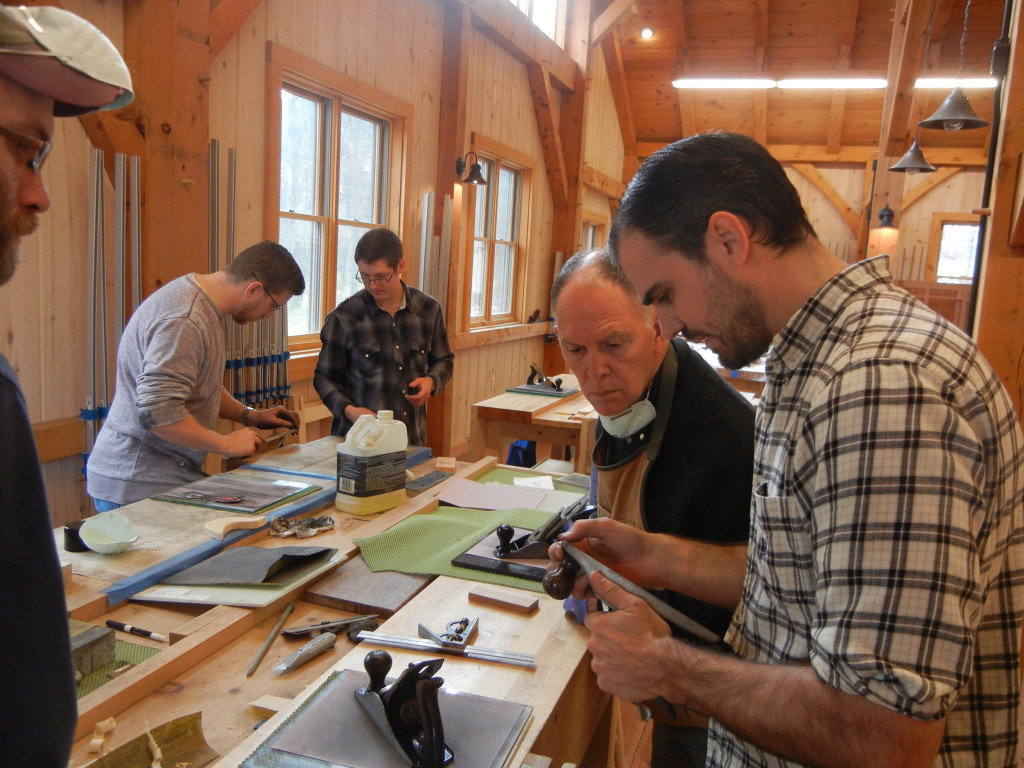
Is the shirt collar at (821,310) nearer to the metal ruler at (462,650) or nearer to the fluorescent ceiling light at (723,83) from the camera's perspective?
the metal ruler at (462,650)

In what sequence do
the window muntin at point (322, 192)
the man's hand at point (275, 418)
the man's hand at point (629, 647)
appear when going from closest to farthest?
the man's hand at point (629, 647)
the man's hand at point (275, 418)
the window muntin at point (322, 192)

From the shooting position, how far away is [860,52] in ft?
30.9

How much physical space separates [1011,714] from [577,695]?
2.45 ft

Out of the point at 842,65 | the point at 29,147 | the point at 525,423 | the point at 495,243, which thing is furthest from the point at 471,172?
the point at 842,65

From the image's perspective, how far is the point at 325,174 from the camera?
16.0ft

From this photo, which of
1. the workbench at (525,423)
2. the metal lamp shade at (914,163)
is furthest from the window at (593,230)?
the workbench at (525,423)

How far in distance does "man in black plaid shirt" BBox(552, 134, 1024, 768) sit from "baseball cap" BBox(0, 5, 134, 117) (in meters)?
0.71

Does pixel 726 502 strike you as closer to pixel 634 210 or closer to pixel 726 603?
pixel 726 603

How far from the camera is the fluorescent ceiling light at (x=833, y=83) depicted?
31.1ft

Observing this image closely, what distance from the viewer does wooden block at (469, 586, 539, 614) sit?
5.34 feet

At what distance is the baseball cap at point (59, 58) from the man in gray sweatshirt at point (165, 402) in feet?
5.93

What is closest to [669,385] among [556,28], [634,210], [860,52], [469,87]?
[634,210]

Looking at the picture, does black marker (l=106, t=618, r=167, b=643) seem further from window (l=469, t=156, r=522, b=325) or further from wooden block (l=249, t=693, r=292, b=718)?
window (l=469, t=156, r=522, b=325)

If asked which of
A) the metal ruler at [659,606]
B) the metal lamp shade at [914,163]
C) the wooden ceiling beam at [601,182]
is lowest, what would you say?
the metal ruler at [659,606]
